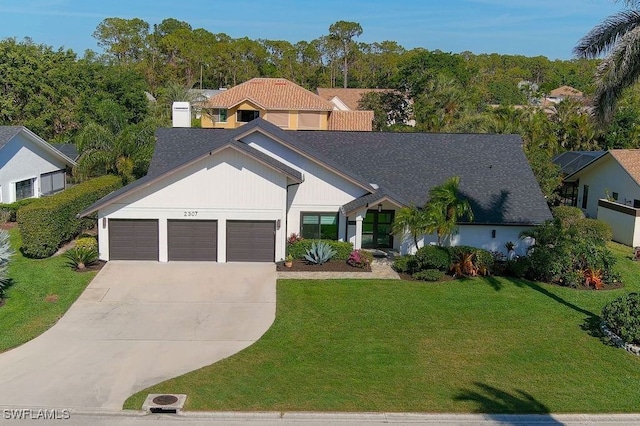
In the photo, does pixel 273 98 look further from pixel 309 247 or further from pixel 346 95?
pixel 309 247

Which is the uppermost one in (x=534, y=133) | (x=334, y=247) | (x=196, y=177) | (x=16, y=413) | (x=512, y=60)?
(x=512, y=60)

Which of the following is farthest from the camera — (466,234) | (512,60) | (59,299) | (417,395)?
(512,60)

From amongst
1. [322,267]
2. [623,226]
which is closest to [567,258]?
[322,267]

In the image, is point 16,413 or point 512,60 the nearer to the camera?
point 16,413

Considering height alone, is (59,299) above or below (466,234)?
below

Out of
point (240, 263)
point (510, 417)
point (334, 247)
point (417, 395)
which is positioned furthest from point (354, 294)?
point (510, 417)

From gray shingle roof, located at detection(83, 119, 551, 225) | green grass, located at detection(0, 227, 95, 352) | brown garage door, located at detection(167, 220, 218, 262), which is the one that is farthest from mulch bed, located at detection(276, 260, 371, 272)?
green grass, located at detection(0, 227, 95, 352)

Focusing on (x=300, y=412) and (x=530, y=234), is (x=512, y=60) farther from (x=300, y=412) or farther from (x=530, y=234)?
(x=300, y=412)
